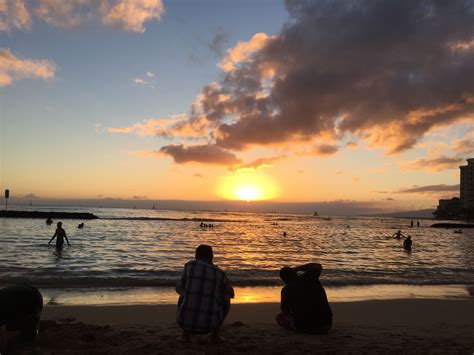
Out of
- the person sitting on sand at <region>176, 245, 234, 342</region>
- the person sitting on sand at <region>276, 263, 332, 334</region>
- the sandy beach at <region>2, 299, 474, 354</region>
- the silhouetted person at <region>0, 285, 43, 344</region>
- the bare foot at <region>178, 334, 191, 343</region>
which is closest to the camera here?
the silhouetted person at <region>0, 285, 43, 344</region>

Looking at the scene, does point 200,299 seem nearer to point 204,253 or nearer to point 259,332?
point 204,253

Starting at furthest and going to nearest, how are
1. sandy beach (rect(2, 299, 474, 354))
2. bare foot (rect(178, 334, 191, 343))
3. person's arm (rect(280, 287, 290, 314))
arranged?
person's arm (rect(280, 287, 290, 314)) → bare foot (rect(178, 334, 191, 343)) → sandy beach (rect(2, 299, 474, 354))

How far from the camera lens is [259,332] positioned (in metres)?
7.18

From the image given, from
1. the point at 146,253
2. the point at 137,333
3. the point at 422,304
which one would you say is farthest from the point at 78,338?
the point at 146,253

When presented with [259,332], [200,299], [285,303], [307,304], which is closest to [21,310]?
[200,299]

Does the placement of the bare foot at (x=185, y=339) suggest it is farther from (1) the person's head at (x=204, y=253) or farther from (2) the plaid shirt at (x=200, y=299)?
(1) the person's head at (x=204, y=253)

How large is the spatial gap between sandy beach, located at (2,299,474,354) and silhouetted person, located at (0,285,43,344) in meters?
0.25

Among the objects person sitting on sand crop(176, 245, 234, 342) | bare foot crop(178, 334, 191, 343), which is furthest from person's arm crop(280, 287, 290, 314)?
bare foot crop(178, 334, 191, 343)

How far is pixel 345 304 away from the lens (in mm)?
10438

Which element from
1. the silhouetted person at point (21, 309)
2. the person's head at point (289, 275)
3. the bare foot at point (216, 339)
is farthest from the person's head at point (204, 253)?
the silhouetted person at point (21, 309)

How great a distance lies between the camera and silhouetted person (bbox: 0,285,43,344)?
543 centimetres

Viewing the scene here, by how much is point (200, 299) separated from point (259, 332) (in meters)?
2.02

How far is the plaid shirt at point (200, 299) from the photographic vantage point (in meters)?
5.79

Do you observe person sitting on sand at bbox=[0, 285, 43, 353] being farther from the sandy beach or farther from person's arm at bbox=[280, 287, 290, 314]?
person's arm at bbox=[280, 287, 290, 314]
